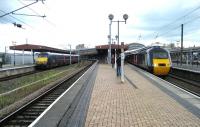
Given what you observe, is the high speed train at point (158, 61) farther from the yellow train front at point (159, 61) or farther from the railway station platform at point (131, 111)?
the railway station platform at point (131, 111)

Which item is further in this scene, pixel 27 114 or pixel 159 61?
pixel 159 61

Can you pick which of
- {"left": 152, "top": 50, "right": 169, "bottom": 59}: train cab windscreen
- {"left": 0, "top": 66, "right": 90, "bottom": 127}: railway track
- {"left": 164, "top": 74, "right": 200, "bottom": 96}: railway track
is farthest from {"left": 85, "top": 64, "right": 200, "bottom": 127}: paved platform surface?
{"left": 152, "top": 50, "right": 169, "bottom": 59}: train cab windscreen

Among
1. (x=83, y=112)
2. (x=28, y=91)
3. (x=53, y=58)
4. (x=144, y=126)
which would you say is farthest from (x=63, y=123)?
(x=53, y=58)

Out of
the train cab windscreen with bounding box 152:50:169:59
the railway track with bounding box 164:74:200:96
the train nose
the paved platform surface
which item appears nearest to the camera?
the paved platform surface

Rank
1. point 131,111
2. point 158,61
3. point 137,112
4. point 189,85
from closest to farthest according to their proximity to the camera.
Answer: point 137,112 < point 131,111 < point 189,85 < point 158,61

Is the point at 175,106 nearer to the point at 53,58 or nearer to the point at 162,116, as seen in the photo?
the point at 162,116

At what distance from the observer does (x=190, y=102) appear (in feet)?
44.3

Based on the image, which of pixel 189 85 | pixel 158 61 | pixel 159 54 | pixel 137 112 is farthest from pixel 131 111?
pixel 159 54

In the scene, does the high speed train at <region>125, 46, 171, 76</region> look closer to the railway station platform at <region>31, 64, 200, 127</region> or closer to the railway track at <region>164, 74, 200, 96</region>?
the railway track at <region>164, 74, 200, 96</region>

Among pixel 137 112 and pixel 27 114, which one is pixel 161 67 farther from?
pixel 137 112

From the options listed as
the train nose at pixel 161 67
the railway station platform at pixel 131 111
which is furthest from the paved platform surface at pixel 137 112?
the train nose at pixel 161 67

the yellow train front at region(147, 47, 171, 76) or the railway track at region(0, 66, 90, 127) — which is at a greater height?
the yellow train front at region(147, 47, 171, 76)

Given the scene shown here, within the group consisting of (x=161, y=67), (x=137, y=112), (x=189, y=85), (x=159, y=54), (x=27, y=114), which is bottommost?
(x=189, y=85)

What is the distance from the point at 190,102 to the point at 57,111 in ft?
18.0
